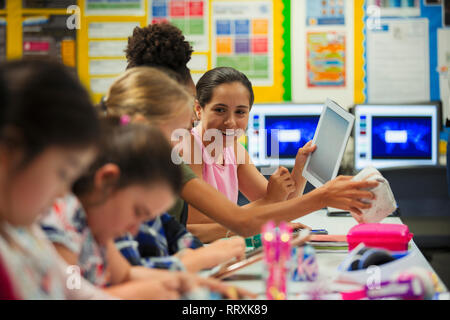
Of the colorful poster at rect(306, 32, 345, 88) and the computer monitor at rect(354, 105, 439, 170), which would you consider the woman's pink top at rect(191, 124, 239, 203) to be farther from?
the colorful poster at rect(306, 32, 345, 88)

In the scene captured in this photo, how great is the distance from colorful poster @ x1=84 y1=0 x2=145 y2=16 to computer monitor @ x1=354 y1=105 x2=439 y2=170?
158 cm

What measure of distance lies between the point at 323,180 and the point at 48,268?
3.81 ft

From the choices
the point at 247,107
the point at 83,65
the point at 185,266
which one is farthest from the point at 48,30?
the point at 185,266

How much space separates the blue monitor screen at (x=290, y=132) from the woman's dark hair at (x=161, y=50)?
1759 mm

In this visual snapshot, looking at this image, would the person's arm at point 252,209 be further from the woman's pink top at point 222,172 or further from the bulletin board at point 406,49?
the bulletin board at point 406,49

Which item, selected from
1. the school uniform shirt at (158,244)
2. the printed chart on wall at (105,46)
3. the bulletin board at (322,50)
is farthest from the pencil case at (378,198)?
the printed chart on wall at (105,46)

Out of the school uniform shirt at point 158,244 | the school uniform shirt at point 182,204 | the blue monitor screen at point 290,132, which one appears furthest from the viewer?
the blue monitor screen at point 290,132

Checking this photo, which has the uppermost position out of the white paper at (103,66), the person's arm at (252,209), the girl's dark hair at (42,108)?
the white paper at (103,66)

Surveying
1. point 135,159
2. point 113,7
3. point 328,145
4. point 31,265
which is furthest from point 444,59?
point 31,265

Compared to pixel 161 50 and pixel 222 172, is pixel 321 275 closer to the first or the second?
pixel 161 50

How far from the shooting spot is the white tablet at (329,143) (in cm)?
167

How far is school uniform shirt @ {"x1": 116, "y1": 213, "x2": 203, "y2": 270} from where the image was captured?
3.54ft

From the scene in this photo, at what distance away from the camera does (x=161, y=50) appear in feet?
5.29
